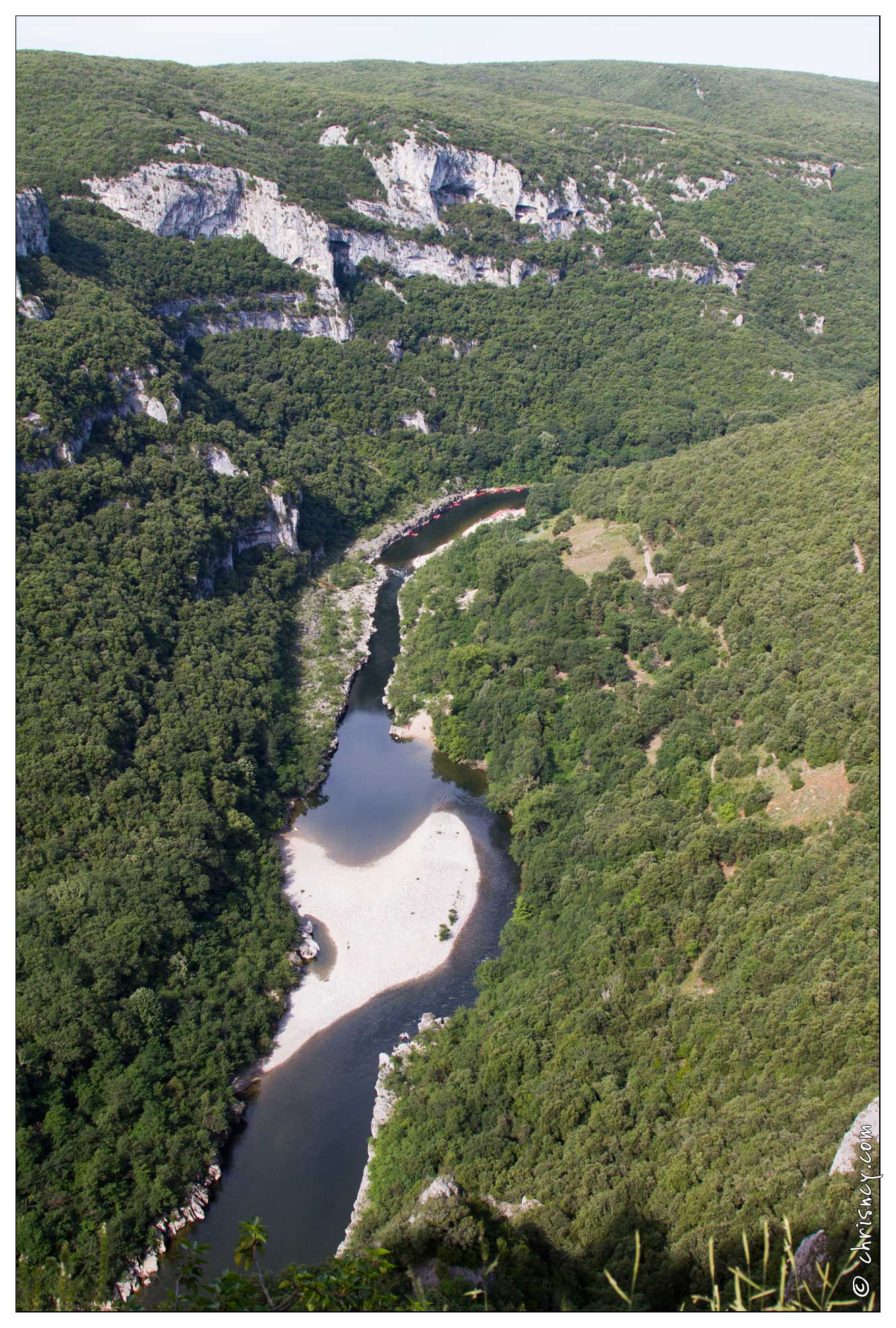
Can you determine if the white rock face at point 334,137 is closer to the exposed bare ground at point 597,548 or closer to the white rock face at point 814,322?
the white rock face at point 814,322

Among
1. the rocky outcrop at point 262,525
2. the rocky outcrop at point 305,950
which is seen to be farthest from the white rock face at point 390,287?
the rocky outcrop at point 305,950

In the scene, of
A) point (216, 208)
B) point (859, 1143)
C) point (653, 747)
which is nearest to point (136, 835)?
point (653, 747)

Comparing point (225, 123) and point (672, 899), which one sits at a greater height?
point (225, 123)

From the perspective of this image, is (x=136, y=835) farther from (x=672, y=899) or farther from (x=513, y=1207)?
(x=672, y=899)

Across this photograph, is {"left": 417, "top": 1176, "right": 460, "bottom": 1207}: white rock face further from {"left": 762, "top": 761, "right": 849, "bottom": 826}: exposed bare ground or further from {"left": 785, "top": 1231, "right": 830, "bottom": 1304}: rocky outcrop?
{"left": 762, "top": 761, "right": 849, "bottom": 826}: exposed bare ground

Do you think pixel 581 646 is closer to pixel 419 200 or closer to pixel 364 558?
pixel 364 558

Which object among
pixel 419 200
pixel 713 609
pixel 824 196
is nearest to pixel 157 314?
pixel 419 200

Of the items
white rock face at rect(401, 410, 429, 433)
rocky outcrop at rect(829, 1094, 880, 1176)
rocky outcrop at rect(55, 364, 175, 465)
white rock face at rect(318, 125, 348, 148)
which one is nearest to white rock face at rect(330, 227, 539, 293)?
white rock face at rect(318, 125, 348, 148)
